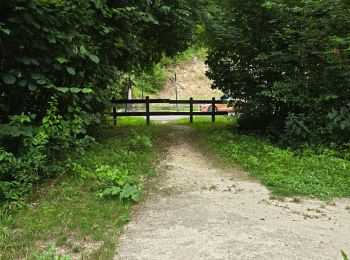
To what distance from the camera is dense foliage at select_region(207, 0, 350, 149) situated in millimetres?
10328

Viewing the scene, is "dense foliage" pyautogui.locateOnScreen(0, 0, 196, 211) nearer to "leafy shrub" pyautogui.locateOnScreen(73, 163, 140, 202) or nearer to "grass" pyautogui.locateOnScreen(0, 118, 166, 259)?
"grass" pyautogui.locateOnScreen(0, 118, 166, 259)

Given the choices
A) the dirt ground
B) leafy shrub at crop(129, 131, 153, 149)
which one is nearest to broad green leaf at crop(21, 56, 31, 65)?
leafy shrub at crop(129, 131, 153, 149)

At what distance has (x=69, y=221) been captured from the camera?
5.34 metres

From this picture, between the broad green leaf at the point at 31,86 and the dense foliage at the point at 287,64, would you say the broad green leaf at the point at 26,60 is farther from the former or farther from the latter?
the dense foliage at the point at 287,64

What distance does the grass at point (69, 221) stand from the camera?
4.56 metres

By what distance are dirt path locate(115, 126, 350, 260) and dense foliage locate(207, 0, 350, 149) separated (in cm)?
381

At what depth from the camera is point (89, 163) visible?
8.35 m

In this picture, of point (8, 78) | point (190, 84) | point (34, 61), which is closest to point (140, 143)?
point (34, 61)

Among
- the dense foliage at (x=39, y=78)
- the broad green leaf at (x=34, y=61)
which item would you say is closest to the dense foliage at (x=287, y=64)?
the dense foliage at (x=39, y=78)

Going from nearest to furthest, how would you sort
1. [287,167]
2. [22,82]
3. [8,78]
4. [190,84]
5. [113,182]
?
[8,78] → [22,82] → [113,182] → [287,167] → [190,84]

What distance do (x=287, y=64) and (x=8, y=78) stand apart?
773 centimetres

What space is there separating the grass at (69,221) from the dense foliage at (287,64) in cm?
488

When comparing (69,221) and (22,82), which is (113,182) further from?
(22,82)

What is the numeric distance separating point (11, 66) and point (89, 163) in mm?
2591
